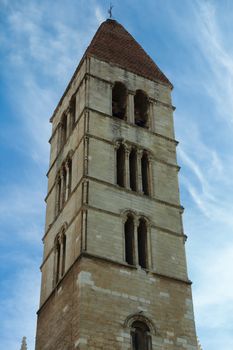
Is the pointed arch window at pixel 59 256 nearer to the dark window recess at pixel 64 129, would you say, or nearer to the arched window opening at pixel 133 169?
the arched window opening at pixel 133 169

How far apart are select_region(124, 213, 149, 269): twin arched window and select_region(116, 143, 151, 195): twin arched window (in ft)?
6.30

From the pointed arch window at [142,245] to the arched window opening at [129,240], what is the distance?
1.35 ft

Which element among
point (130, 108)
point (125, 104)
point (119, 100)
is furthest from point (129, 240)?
point (119, 100)

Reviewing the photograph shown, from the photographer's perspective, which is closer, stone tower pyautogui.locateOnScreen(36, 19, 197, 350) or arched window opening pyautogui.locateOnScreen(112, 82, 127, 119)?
stone tower pyautogui.locateOnScreen(36, 19, 197, 350)

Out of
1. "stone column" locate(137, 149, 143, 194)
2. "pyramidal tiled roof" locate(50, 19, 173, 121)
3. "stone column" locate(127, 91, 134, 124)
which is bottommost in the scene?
"stone column" locate(137, 149, 143, 194)

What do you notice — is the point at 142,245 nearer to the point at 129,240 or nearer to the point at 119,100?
the point at 129,240

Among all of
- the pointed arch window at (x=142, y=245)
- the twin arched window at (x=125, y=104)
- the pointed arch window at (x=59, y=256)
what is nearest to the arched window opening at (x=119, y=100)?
the twin arched window at (x=125, y=104)

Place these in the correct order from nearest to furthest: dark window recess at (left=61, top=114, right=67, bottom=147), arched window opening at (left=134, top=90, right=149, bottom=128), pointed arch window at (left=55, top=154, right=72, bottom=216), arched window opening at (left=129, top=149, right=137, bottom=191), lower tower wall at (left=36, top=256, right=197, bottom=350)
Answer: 1. lower tower wall at (left=36, top=256, right=197, bottom=350)
2. arched window opening at (left=129, top=149, right=137, bottom=191)
3. pointed arch window at (left=55, top=154, right=72, bottom=216)
4. arched window opening at (left=134, top=90, right=149, bottom=128)
5. dark window recess at (left=61, top=114, right=67, bottom=147)

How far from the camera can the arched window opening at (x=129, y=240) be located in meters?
25.2

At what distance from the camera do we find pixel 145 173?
95.5 feet

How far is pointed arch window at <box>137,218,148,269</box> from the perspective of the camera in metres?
25.4

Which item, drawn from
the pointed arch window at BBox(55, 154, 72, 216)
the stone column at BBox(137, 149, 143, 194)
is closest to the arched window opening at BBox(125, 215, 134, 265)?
the stone column at BBox(137, 149, 143, 194)

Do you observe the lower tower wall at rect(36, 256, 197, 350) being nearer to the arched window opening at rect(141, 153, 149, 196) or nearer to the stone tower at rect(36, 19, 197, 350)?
the stone tower at rect(36, 19, 197, 350)

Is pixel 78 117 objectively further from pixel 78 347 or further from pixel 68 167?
pixel 78 347
